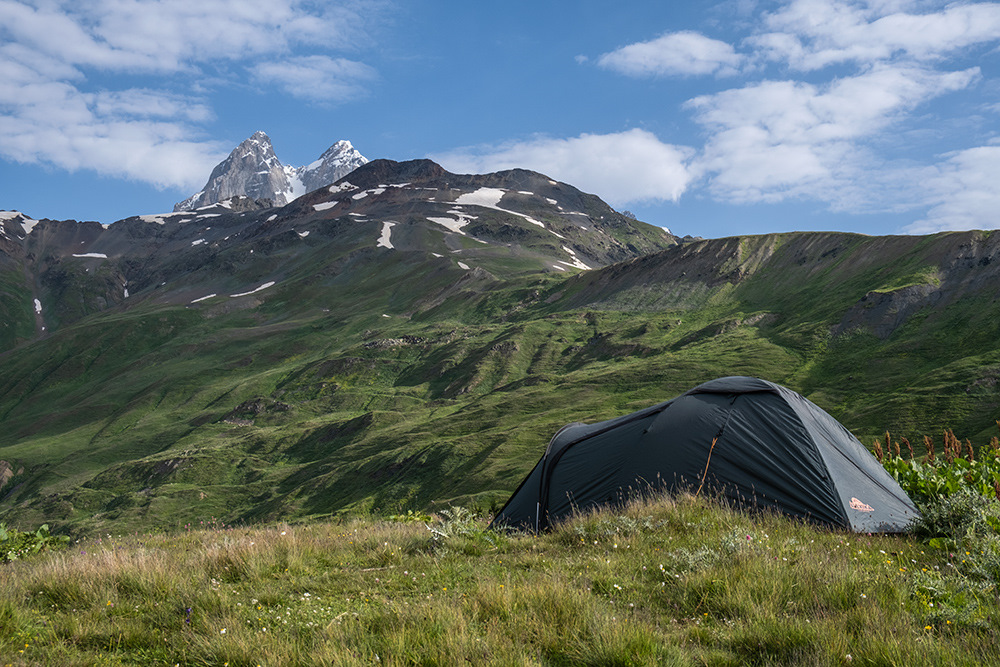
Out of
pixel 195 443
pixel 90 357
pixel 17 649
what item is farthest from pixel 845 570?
pixel 90 357

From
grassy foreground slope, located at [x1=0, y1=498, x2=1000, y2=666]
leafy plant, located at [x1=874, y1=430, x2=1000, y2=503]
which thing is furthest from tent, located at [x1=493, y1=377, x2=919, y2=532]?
grassy foreground slope, located at [x1=0, y1=498, x2=1000, y2=666]

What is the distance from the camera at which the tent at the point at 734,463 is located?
11.3m

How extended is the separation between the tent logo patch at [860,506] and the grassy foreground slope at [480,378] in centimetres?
2870

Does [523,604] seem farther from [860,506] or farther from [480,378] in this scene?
[480,378]

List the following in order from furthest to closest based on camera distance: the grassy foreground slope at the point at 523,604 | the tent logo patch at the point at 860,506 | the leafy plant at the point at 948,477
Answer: the leafy plant at the point at 948,477 < the tent logo patch at the point at 860,506 < the grassy foreground slope at the point at 523,604

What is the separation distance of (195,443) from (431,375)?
144 feet

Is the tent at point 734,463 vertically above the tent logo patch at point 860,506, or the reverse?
the tent at point 734,463

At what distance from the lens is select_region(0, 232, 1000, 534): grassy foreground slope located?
6650cm

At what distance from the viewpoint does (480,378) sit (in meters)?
111

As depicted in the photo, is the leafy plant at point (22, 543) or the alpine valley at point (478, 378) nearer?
the leafy plant at point (22, 543)

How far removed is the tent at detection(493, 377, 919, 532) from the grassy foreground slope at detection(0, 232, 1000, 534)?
83.1 ft

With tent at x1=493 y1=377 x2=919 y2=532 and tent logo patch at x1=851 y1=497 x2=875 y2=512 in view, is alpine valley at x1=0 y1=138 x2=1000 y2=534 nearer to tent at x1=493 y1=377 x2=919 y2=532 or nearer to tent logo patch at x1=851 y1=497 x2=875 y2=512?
tent at x1=493 y1=377 x2=919 y2=532

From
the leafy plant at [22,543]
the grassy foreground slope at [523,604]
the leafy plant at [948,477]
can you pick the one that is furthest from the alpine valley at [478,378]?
the grassy foreground slope at [523,604]

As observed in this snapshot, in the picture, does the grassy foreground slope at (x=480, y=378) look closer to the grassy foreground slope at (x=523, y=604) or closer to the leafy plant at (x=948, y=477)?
the leafy plant at (x=948, y=477)
